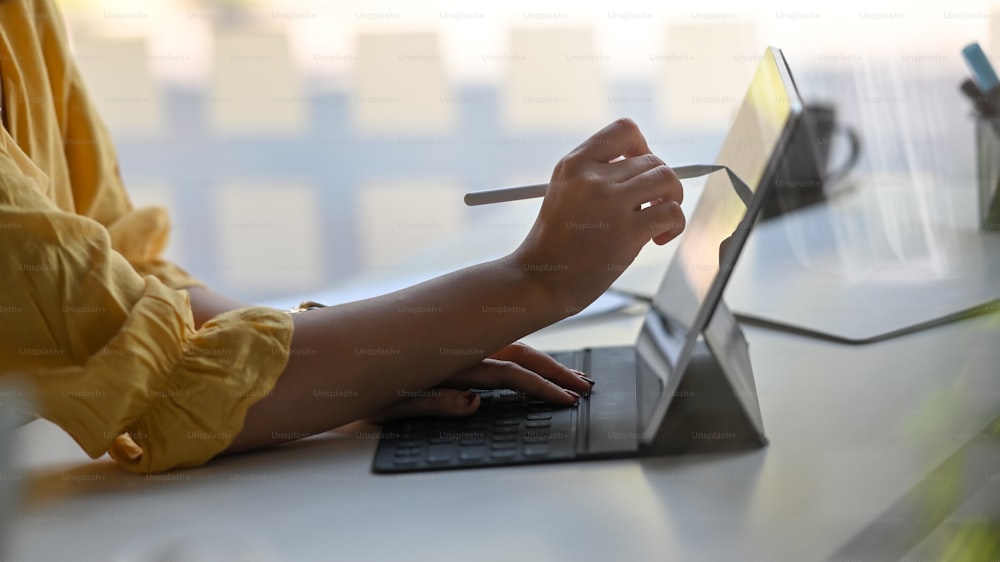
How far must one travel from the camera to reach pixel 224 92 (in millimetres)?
3654

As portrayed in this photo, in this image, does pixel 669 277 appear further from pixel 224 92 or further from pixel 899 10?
pixel 224 92

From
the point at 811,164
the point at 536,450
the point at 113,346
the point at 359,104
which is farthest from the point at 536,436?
the point at 359,104

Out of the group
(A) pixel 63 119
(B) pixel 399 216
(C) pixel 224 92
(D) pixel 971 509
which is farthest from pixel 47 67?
(C) pixel 224 92

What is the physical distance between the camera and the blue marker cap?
3.62 ft

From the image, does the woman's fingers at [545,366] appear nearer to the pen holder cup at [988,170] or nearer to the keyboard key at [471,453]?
the keyboard key at [471,453]

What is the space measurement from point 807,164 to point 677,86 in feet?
6.16

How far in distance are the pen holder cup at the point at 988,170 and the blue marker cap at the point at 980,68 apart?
0.04m

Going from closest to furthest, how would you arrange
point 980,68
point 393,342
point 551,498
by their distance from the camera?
point 551,498 < point 393,342 < point 980,68

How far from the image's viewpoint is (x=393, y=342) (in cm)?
74

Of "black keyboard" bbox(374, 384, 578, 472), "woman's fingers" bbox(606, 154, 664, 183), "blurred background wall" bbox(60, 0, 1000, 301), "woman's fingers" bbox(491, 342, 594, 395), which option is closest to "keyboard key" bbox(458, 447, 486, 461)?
"black keyboard" bbox(374, 384, 578, 472)

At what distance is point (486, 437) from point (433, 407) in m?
0.06

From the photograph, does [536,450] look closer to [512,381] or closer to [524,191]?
[512,381]

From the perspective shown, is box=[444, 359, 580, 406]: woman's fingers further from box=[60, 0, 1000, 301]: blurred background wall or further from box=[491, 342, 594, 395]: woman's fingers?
box=[60, 0, 1000, 301]: blurred background wall

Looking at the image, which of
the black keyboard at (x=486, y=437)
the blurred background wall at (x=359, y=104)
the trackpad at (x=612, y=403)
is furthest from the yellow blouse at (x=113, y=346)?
the blurred background wall at (x=359, y=104)
